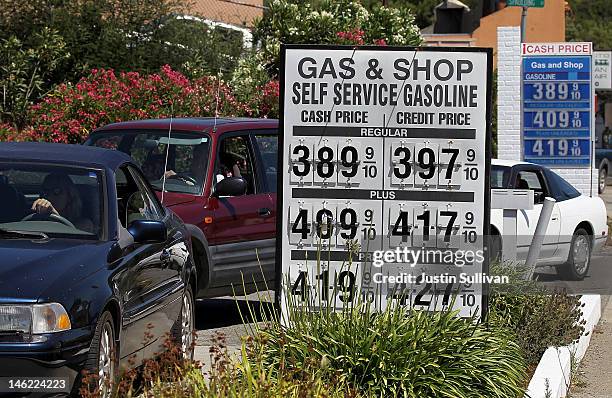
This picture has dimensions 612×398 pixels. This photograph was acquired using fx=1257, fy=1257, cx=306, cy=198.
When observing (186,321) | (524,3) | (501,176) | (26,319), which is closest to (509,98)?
(524,3)

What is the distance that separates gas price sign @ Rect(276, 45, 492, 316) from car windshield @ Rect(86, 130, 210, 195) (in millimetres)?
3468

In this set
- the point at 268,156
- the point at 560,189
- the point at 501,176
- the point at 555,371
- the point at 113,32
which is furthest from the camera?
the point at 113,32

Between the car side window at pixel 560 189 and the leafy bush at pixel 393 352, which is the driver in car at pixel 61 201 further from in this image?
the car side window at pixel 560 189

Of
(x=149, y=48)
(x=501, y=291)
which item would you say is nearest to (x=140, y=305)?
(x=501, y=291)

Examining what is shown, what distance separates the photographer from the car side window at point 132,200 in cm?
853

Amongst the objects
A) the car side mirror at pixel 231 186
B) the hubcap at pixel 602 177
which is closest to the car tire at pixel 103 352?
the car side mirror at pixel 231 186

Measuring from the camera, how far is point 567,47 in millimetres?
20984

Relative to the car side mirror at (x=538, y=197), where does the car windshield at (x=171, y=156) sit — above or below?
above

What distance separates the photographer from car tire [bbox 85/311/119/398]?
675cm

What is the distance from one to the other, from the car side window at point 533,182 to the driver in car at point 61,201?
8436 mm

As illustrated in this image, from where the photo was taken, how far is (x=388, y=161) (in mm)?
7781

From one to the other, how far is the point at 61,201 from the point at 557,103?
14318 millimetres

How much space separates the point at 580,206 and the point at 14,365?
11.4 m

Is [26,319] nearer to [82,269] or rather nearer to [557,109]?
[82,269]
